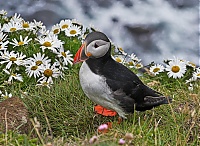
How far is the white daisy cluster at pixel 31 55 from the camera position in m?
4.49

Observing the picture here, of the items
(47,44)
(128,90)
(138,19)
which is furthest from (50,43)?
(138,19)

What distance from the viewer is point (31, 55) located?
187 inches

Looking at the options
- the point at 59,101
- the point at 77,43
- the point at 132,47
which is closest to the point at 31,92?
the point at 59,101

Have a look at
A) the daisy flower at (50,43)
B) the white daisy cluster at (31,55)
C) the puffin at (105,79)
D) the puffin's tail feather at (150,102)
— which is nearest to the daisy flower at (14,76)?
the white daisy cluster at (31,55)

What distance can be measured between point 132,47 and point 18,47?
3.40m

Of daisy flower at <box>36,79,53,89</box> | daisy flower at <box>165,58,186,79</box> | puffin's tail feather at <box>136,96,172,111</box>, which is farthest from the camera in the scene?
daisy flower at <box>165,58,186,79</box>

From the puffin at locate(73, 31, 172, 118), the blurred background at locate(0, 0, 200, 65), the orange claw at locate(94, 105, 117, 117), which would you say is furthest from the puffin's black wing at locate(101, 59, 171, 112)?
the blurred background at locate(0, 0, 200, 65)

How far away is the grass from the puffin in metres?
0.15

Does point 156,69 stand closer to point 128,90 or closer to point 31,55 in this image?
point 31,55

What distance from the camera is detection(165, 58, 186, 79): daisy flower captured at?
4.91 metres

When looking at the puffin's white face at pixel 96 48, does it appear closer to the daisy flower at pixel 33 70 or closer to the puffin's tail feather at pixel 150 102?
the puffin's tail feather at pixel 150 102

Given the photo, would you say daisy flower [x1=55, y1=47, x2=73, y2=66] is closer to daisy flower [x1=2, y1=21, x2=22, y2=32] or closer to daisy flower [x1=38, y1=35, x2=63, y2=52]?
daisy flower [x1=38, y1=35, x2=63, y2=52]

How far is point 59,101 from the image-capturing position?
13.7 feet

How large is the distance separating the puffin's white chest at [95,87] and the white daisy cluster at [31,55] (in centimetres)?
91
